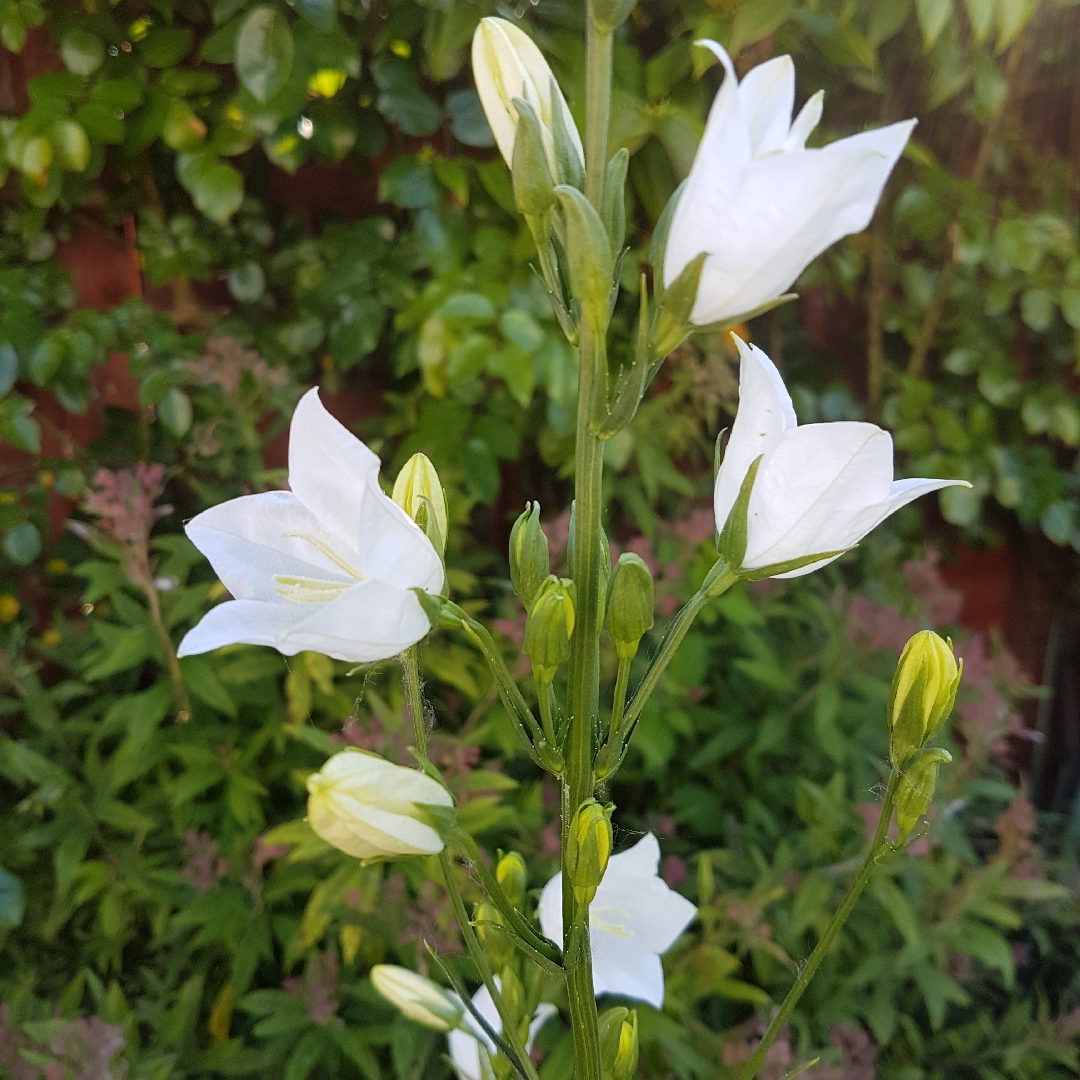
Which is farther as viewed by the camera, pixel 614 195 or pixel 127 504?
pixel 127 504

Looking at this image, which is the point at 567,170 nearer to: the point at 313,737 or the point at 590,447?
the point at 590,447

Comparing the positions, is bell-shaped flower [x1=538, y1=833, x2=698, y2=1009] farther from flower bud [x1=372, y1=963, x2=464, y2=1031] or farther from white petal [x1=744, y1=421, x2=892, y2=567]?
white petal [x1=744, y1=421, x2=892, y2=567]

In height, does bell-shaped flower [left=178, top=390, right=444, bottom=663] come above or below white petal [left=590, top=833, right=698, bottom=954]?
above

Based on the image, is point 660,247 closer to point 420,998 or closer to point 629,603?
point 629,603

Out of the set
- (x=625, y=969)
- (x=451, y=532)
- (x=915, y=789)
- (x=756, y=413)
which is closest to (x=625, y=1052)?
(x=625, y=969)

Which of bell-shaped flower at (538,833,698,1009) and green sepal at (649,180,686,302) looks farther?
bell-shaped flower at (538,833,698,1009)

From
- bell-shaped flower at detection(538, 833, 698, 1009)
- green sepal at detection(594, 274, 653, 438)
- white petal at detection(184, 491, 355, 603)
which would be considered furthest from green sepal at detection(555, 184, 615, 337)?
bell-shaped flower at detection(538, 833, 698, 1009)

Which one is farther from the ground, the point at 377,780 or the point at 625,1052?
the point at 377,780
